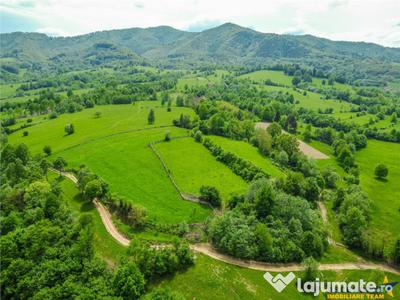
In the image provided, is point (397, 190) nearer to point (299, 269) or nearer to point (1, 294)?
point (299, 269)

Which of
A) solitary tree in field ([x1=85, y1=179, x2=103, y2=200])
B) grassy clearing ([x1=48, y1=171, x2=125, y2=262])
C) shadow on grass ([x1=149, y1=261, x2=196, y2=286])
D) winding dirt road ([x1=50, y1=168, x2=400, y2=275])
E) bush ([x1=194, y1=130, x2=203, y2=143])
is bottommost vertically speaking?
winding dirt road ([x1=50, y1=168, x2=400, y2=275])

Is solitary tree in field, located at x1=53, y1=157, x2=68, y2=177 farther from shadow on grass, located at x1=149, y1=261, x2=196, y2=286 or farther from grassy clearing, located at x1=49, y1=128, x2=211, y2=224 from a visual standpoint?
shadow on grass, located at x1=149, y1=261, x2=196, y2=286

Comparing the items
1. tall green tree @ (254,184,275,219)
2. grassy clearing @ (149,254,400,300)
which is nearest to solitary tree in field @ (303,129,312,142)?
tall green tree @ (254,184,275,219)

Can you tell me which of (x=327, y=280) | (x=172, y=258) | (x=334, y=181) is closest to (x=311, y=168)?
(x=334, y=181)

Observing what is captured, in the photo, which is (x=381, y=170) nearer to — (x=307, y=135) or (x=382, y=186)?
(x=382, y=186)

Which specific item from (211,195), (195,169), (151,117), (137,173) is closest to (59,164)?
(137,173)

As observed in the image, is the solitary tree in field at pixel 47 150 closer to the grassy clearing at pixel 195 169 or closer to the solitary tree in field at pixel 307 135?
the grassy clearing at pixel 195 169
